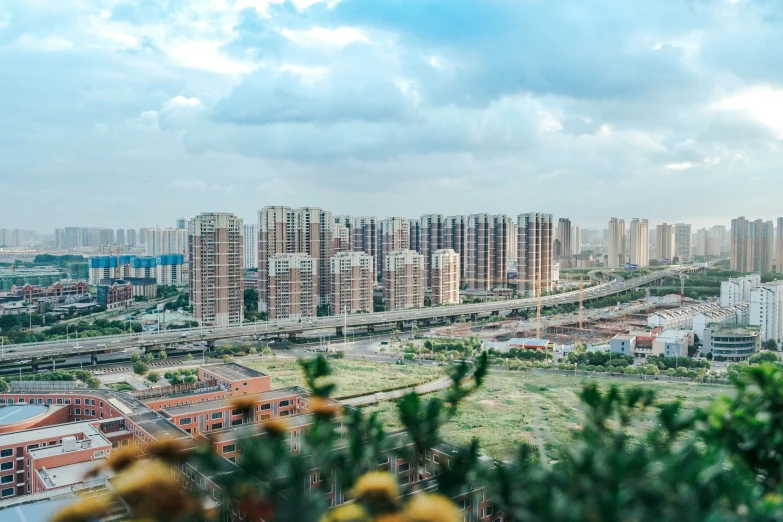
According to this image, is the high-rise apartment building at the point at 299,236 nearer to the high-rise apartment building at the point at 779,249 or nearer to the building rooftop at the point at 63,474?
the high-rise apartment building at the point at 779,249

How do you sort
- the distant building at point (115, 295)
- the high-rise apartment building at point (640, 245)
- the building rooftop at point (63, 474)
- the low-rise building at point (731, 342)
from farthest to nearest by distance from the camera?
the distant building at point (115, 295) < the high-rise apartment building at point (640, 245) < the low-rise building at point (731, 342) < the building rooftop at point (63, 474)

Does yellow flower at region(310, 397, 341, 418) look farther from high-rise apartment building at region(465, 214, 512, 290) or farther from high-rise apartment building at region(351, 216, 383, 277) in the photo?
high-rise apartment building at region(351, 216, 383, 277)

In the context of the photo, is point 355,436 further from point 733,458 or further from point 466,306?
point 466,306

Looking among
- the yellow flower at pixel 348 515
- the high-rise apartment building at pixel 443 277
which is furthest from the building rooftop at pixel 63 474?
the high-rise apartment building at pixel 443 277

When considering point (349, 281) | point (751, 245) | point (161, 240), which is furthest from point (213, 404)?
point (161, 240)

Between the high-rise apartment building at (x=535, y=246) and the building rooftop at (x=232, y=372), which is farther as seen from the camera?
the high-rise apartment building at (x=535, y=246)

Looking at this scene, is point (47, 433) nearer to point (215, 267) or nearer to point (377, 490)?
point (377, 490)
